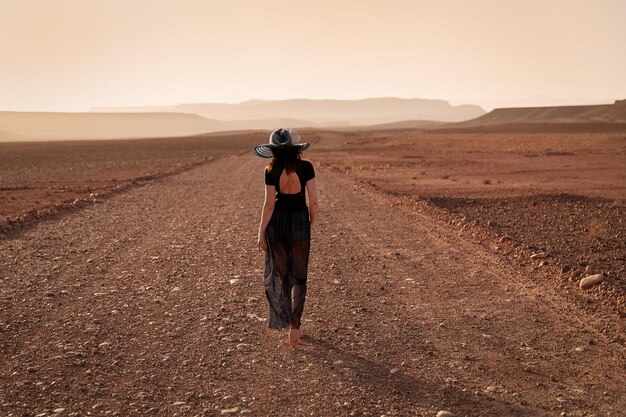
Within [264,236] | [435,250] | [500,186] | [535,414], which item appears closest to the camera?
[535,414]

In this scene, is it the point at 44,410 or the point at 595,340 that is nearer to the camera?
the point at 44,410

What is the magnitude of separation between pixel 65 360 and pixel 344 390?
284 cm

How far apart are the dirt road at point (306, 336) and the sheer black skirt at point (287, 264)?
380mm

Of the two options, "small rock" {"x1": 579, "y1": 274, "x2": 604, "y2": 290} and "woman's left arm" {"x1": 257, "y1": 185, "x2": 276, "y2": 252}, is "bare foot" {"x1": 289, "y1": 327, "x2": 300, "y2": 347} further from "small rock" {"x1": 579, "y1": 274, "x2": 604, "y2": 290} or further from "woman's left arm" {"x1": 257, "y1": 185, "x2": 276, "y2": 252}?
"small rock" {"x1": 579, "y1": 274, "x2": 604, "y2": 290}

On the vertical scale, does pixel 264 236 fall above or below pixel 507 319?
above

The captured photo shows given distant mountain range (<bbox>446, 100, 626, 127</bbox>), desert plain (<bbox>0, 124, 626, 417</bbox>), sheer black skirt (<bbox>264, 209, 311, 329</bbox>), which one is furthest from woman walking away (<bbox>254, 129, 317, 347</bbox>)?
distant mountain range (<bbox>446, 100, 626, 127</bbox>)

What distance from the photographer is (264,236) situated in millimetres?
6980

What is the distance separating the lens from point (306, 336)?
7227 mm

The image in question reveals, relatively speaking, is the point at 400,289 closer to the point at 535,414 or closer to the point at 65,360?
the point at 535,414

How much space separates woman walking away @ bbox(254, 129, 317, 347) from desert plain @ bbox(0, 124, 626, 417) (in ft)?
1.30

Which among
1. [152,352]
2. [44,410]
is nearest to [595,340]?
[152,352]

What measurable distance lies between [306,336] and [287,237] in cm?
119

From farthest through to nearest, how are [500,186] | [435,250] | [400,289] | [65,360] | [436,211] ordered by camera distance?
1. [500,186]
2. [436,211]
3. [435,250]
4. [400,289]
5. [65,360]

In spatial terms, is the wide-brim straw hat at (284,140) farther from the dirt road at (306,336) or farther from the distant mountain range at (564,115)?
the distant mountain range at (564,115)
